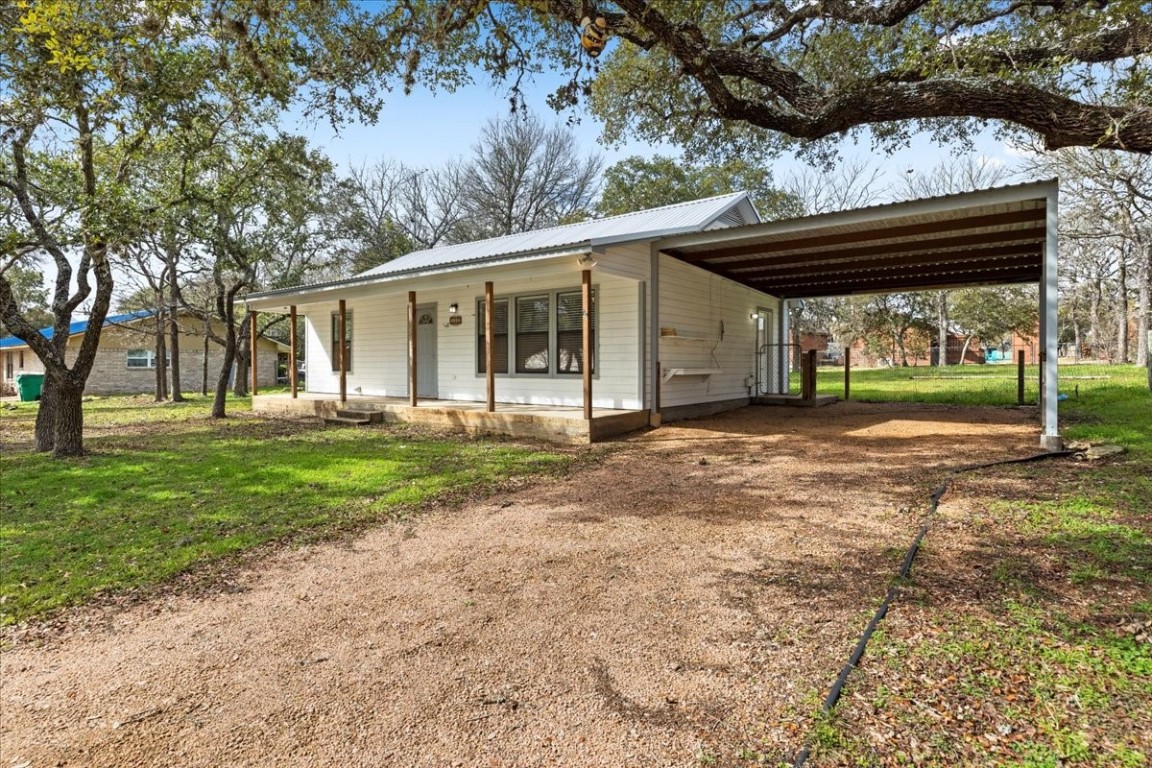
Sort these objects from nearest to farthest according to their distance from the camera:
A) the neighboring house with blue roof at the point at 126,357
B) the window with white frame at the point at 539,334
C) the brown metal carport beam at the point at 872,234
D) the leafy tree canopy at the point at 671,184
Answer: the brown metal carport beam at the point at 872,234, the window with white frame at the point at 539,334, the leafy tree canopy at the point at 671,184, the neighboring house with blue roof at the point at 126,357

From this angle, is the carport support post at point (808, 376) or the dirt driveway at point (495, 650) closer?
the dirt driveway at point (495, 650)

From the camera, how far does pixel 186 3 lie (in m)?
4.73

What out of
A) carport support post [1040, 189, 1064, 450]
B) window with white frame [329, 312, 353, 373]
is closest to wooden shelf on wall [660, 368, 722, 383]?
carport support post [1040, 189, 1064, 450]

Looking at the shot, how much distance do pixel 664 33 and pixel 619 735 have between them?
16.9ft

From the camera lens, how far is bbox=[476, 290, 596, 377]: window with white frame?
9773mm

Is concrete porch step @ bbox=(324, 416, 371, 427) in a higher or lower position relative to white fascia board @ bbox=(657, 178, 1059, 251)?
lower

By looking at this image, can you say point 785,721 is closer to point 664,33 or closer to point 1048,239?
point 664,33

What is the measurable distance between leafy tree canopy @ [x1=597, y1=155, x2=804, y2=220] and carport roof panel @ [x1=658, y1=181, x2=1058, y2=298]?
1210cm

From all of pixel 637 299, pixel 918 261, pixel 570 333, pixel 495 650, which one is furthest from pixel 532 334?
pixel 495 650

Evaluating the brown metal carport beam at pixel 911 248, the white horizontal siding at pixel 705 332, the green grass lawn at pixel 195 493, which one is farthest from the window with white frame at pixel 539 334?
the brown metal carport beam at pixel 911 248

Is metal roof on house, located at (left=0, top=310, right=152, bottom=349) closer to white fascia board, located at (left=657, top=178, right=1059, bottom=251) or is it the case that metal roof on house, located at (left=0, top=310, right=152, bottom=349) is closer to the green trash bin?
the green trash bin

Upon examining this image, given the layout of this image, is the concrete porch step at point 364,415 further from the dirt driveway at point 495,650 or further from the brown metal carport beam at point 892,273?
the brown metal carport beam at point 892,273

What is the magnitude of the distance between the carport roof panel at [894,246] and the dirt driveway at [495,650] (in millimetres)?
3799

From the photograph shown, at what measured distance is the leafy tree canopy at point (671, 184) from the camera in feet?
77.4
